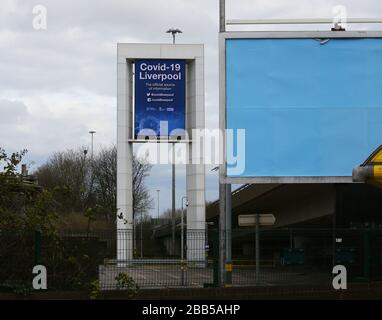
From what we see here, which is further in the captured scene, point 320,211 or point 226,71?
point 320,211

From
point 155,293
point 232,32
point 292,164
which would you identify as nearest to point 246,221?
point 292,164

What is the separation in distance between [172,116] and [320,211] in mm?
10129

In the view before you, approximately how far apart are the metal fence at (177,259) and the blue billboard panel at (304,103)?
2294mm

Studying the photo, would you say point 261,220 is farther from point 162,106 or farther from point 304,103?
point 162,106

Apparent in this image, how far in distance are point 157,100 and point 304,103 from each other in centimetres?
1859

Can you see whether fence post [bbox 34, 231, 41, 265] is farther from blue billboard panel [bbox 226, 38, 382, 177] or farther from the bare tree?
the bare tree

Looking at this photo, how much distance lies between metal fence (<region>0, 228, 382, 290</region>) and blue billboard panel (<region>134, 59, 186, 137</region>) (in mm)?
17923

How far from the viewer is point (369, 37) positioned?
886 inches

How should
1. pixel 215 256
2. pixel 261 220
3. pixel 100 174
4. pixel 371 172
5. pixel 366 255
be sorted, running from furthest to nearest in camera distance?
pixel 100 174, pixel 366 255, pixel 261 220, pixel 215 256, pixel 371 172

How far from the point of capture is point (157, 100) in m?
39.9

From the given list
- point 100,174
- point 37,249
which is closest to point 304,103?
point 37,249

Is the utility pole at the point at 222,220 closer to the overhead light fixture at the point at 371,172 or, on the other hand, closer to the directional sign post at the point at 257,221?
the directional sign post at the point at 257,221

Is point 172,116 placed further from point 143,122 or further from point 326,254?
point 326,254

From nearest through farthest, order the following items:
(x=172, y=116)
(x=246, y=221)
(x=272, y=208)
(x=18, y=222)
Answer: (x=18, y=222) → (x=246, y=221) → (x=172, y=116) → (x=272, y=208)
